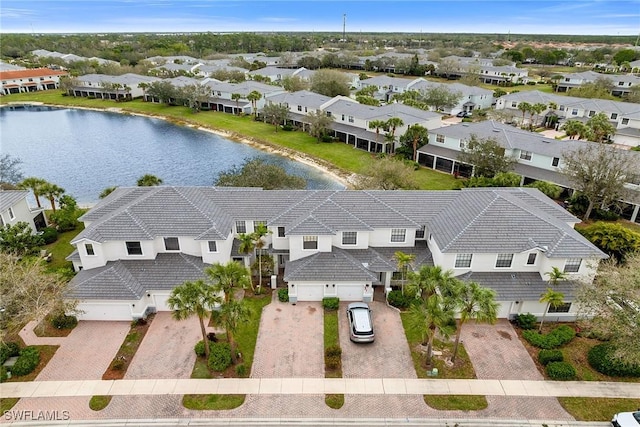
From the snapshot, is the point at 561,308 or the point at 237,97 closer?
the point at 561,308

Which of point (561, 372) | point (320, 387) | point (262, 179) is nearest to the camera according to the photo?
point (320, 387)

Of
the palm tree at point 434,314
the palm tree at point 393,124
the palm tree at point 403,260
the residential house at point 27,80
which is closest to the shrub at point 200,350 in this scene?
the palm tree at point 434,314

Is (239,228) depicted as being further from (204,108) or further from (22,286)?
(204,108)

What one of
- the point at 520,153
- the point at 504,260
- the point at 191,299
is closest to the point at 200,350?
the point at 191,299

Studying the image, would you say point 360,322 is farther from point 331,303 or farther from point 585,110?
point 585,110

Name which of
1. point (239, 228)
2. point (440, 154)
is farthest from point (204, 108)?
point (239, 228)

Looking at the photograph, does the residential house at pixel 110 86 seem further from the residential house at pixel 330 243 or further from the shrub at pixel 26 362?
the shrub at pixel 26 362

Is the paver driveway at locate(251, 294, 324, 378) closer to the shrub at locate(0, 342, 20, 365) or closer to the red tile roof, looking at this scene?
the shrub at locate(0, 342, 20, 365)
